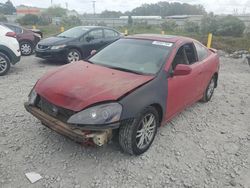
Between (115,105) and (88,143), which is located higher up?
(115,105)

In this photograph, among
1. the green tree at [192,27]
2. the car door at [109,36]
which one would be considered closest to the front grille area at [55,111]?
the car door at [109,36]

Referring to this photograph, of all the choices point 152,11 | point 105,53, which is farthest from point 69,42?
point 152,11

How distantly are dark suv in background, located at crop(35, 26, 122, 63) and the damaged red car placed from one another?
14.9 feet

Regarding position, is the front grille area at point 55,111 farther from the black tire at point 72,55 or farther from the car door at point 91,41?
the car door at point 91,41

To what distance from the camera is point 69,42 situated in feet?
29.1

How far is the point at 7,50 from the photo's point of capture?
23.5 feet

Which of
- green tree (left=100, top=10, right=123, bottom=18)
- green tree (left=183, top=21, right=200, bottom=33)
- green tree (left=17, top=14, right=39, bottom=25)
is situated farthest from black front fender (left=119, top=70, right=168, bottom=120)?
green tree (left=100, top=10, right=123, bottom=18)

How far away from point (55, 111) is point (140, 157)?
51.1 inches

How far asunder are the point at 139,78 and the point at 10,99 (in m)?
3.20

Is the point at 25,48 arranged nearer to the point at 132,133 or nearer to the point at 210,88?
the point at 210,88

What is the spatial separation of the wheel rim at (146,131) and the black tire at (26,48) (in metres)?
8.74

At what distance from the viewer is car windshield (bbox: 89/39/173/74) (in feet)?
12.7

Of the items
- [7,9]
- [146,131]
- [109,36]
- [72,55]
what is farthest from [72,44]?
[7,9]

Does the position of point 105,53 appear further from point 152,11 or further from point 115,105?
point 152,11
